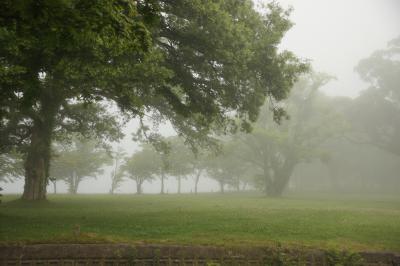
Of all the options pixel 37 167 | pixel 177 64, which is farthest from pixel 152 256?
pixel 37 167

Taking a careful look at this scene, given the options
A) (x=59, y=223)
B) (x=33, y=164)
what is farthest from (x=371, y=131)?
(x=59, y=223)

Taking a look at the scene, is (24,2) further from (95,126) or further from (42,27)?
(95,126)

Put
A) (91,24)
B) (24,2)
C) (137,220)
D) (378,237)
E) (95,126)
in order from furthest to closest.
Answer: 1. (95,126)
2. (137,220)
3. (378,237)
4. (91,24)
5. (24,2)

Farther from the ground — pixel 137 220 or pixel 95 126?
pixel 95 126

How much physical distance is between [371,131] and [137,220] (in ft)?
194

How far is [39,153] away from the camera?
1063 inches

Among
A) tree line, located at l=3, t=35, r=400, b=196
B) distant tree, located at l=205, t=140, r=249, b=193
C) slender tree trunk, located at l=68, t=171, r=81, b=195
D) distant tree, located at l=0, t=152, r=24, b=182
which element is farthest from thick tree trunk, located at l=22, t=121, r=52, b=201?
slender tree trunk, located at l=68, t=171, r=81, b=195

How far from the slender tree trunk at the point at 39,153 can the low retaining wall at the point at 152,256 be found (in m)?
16.5

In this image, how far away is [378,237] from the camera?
51.1 feet

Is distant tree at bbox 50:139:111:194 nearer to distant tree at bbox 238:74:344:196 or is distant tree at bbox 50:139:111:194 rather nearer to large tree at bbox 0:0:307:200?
distant tree at bbox 238:74:344:196

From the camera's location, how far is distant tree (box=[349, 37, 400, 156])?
61031 mm

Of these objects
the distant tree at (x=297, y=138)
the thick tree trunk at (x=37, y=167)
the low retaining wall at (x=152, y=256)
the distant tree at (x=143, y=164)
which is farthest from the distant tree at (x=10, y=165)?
the low retaining wall at (x=152, y=256)

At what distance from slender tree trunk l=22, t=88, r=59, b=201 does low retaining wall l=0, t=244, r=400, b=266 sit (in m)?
16.5

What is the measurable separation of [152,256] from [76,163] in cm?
5451
